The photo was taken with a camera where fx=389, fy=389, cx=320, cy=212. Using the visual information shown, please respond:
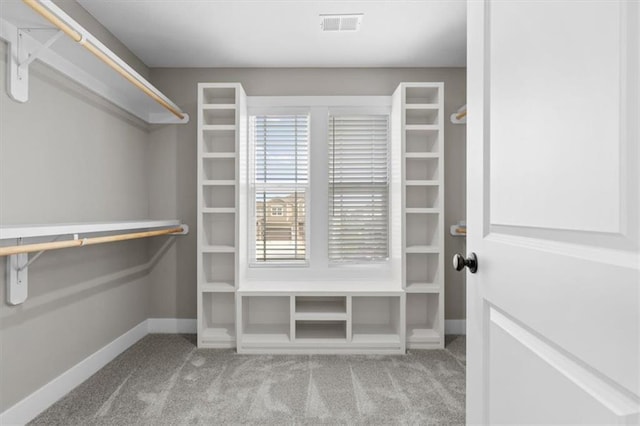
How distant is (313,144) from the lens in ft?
11.2

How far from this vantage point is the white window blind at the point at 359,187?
3.44 m

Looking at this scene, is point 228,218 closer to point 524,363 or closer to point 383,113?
point 383,113

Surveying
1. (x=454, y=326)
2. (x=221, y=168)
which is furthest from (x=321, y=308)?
(x=221, y=168)

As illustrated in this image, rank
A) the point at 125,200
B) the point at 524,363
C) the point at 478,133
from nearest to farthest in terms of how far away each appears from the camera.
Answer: the point at 524,363 → the point at 478,133 → the point at 125,200

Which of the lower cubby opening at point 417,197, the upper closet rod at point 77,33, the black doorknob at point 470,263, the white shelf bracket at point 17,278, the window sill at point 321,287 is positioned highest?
the upper closet rod at point 77,33

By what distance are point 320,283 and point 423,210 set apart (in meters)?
1.03

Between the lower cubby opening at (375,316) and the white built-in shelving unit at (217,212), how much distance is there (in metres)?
1.03

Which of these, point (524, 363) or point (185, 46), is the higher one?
point (185, 46)

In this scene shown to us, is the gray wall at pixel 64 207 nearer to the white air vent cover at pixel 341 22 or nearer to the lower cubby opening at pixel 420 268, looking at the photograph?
the white air vent cover at pixel 341 22

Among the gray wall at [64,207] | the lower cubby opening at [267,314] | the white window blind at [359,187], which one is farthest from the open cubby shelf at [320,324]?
the gray wall at [64,207]

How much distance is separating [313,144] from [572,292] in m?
2.88

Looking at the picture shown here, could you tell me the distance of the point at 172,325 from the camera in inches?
135

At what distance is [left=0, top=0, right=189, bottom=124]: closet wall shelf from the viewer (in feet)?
5.31

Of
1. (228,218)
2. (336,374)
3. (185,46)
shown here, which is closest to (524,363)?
(336,374)
